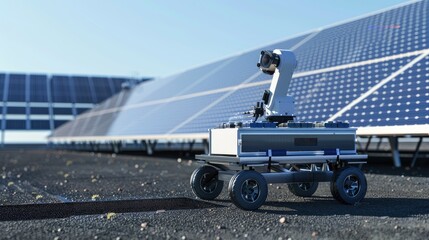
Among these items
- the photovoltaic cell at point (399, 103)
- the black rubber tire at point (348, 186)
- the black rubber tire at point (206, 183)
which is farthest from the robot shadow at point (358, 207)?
the photovoltaic cell at point (399, 103)

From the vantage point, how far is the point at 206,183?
955 centimetres

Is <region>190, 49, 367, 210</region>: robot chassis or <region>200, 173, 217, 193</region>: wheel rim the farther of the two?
<region>200, 173, 217, 193</region>: wheel rim

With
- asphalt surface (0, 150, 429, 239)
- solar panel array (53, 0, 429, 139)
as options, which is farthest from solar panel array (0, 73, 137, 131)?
asphalt surface (0, 150, 429, 239)

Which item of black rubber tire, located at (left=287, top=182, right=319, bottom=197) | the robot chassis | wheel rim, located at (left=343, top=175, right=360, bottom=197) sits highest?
the robot chassis

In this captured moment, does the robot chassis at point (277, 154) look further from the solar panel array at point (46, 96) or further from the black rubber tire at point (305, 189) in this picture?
the solar panel array at point (46, 96)

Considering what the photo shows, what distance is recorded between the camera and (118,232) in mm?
6078

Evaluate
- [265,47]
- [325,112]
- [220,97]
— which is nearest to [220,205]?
[325,112]

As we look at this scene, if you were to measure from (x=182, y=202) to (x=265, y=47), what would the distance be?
762 inches

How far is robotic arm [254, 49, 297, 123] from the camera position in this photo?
894 centimetres

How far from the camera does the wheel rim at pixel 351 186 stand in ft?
28.4

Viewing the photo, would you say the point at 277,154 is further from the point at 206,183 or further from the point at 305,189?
the point at 206,183

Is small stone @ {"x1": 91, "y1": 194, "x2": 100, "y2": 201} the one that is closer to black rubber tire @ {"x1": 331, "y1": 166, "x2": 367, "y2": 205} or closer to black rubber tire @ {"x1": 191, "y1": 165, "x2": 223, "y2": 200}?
black rubber tire @ {"x1": 191, "y1": 165, "x2": 223, "y2": 200}

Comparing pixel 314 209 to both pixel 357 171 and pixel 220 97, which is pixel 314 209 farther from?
pixel 220 97

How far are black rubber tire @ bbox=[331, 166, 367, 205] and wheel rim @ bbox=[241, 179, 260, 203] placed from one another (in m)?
1.57
